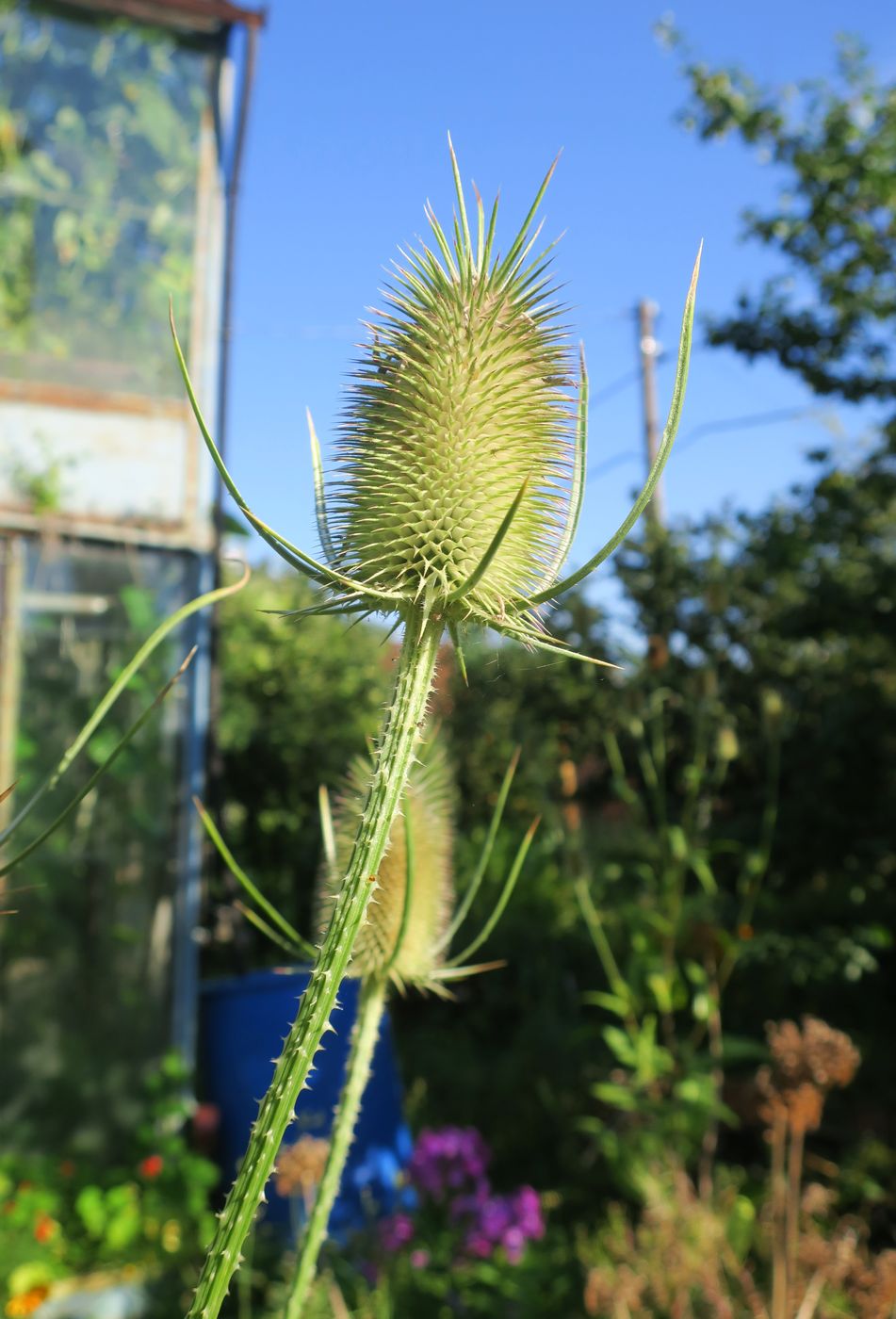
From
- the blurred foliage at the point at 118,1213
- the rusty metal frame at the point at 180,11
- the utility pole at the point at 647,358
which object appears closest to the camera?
the blurred foliage at the point at 118,1213

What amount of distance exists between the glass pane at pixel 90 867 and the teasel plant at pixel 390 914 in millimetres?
3547

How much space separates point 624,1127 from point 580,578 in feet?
14.0

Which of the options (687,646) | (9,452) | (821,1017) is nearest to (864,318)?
(687,646)

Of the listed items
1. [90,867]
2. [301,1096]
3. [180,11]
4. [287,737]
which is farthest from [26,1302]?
[180,11]

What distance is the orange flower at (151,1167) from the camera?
182 inches

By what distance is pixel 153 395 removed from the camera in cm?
534

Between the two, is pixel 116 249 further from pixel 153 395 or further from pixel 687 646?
pixel 687 646

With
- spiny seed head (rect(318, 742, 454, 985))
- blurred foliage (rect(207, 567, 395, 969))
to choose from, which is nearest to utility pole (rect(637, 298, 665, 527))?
blurred foliage (rect(207, 567, 395, 969))

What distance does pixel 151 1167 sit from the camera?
4.63m

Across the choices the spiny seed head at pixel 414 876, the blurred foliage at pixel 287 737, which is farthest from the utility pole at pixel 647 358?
the spiny seed head at pixel 414 876

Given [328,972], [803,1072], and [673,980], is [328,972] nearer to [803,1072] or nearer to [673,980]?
[803,1072]

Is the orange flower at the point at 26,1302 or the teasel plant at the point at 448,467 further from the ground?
the teasel plant at the point at 448,467

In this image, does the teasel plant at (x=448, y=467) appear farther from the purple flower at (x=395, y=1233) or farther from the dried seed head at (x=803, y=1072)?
the purple flower at (x=395, y=1233)

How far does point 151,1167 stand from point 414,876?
157 inches
